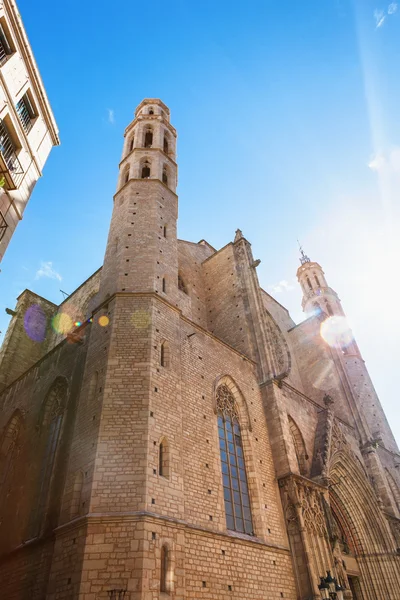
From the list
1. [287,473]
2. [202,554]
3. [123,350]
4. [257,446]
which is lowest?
[202,554]

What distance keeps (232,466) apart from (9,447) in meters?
6.74

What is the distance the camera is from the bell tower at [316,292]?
26281 mm

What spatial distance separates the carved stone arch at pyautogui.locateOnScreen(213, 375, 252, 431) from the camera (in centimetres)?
1155

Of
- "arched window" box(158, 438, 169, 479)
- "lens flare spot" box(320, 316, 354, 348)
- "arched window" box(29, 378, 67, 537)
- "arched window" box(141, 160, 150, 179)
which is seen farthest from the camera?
"lens flare spot" box(320, 316, 354, 348)

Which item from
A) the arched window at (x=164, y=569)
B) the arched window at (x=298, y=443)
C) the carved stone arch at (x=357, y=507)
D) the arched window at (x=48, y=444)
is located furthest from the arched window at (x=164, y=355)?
the carved stone arch at (x=357, y=507)

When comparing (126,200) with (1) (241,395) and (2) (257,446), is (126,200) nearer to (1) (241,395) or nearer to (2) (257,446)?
(1) (241,395)

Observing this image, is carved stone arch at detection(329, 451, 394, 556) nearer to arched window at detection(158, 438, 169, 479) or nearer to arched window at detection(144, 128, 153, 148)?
arched window at detection(158, 438, 169, 479)

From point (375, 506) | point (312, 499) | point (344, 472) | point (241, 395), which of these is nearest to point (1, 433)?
point (241, 395)

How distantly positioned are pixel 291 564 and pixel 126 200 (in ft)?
38.2

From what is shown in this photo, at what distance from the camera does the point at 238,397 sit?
39.6ft

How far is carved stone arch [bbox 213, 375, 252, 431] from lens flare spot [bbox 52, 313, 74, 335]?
26.9 ft

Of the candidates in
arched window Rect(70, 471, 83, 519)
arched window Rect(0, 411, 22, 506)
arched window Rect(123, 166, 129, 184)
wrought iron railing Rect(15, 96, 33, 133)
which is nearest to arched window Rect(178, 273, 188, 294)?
arched window Rect(123, 166, 129, 184)

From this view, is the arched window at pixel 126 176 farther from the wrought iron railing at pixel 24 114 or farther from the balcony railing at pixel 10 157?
the balcony railing at pixel 10 157

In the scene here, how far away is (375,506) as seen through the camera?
46.6 feet
